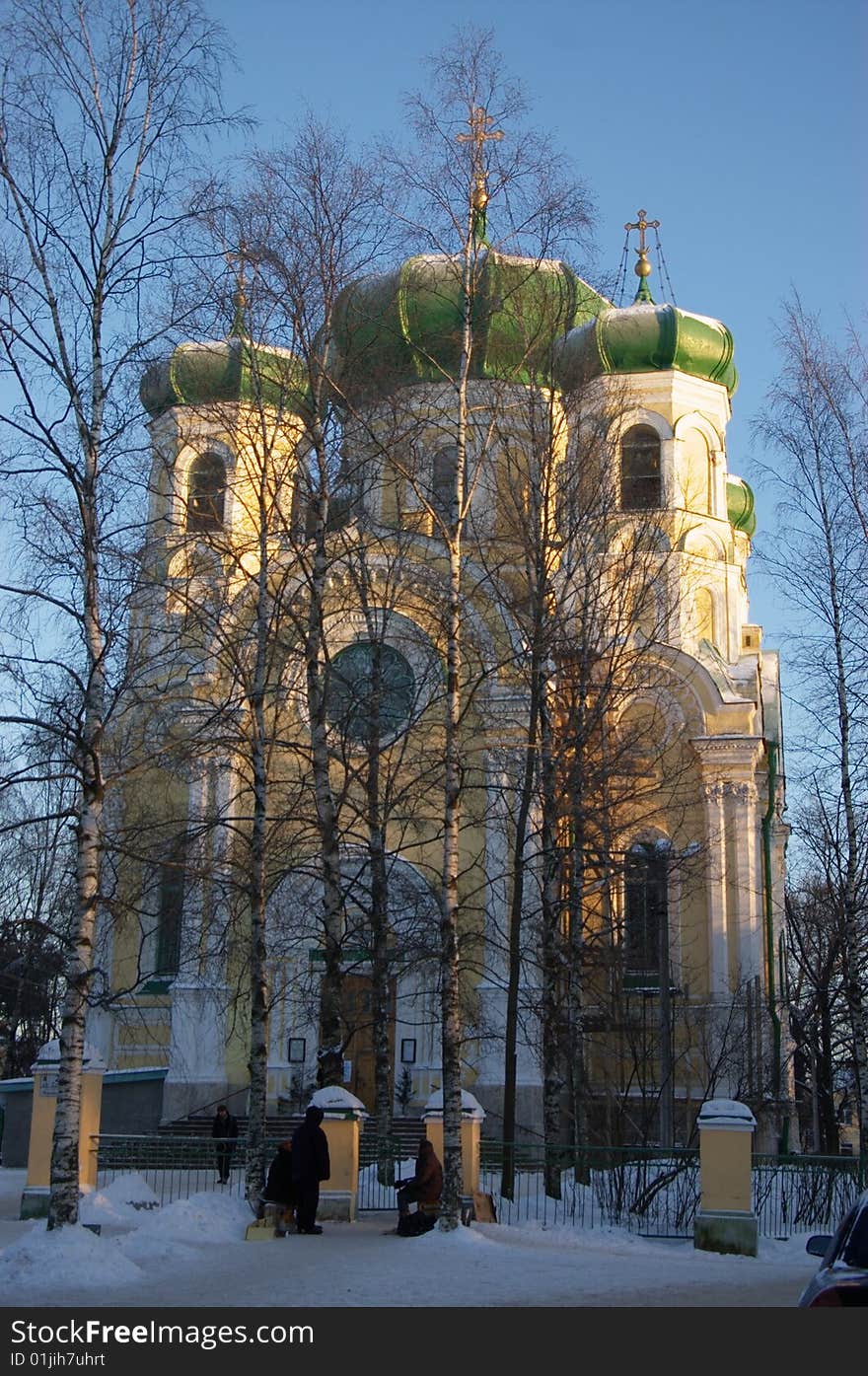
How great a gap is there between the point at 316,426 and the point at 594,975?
11129 mm

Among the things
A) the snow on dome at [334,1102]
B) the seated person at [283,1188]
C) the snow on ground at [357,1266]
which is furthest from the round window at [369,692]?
the snow on ground at [357,1266]

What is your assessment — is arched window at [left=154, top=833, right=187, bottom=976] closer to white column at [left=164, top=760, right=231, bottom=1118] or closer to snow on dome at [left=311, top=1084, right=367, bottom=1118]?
white column at [left=164, top=760, right=231, bottom=1118]

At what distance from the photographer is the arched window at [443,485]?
16188mm

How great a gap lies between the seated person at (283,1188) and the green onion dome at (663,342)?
1919 centimetres

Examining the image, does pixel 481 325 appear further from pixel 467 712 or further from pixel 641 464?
pixel 641 464

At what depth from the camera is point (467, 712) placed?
16641 millimetres

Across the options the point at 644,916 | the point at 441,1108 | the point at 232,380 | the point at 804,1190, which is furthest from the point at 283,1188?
the point at 644,916

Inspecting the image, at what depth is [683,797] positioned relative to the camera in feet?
90.3

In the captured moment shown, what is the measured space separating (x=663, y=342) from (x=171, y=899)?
51.4 ft

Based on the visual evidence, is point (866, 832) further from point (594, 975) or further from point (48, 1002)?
point (48, 1002)

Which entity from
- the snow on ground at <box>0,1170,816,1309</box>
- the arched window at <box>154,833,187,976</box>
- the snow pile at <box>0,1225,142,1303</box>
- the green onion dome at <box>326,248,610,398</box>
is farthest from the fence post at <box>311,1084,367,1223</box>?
the green onion dome at <box>326,248,610,398</box>

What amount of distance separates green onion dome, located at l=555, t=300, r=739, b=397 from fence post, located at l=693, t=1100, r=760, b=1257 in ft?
59.6

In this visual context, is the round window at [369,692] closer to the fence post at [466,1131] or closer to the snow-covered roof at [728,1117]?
the fence post at [466,1131]

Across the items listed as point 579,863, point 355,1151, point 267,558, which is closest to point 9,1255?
point 355,1151
